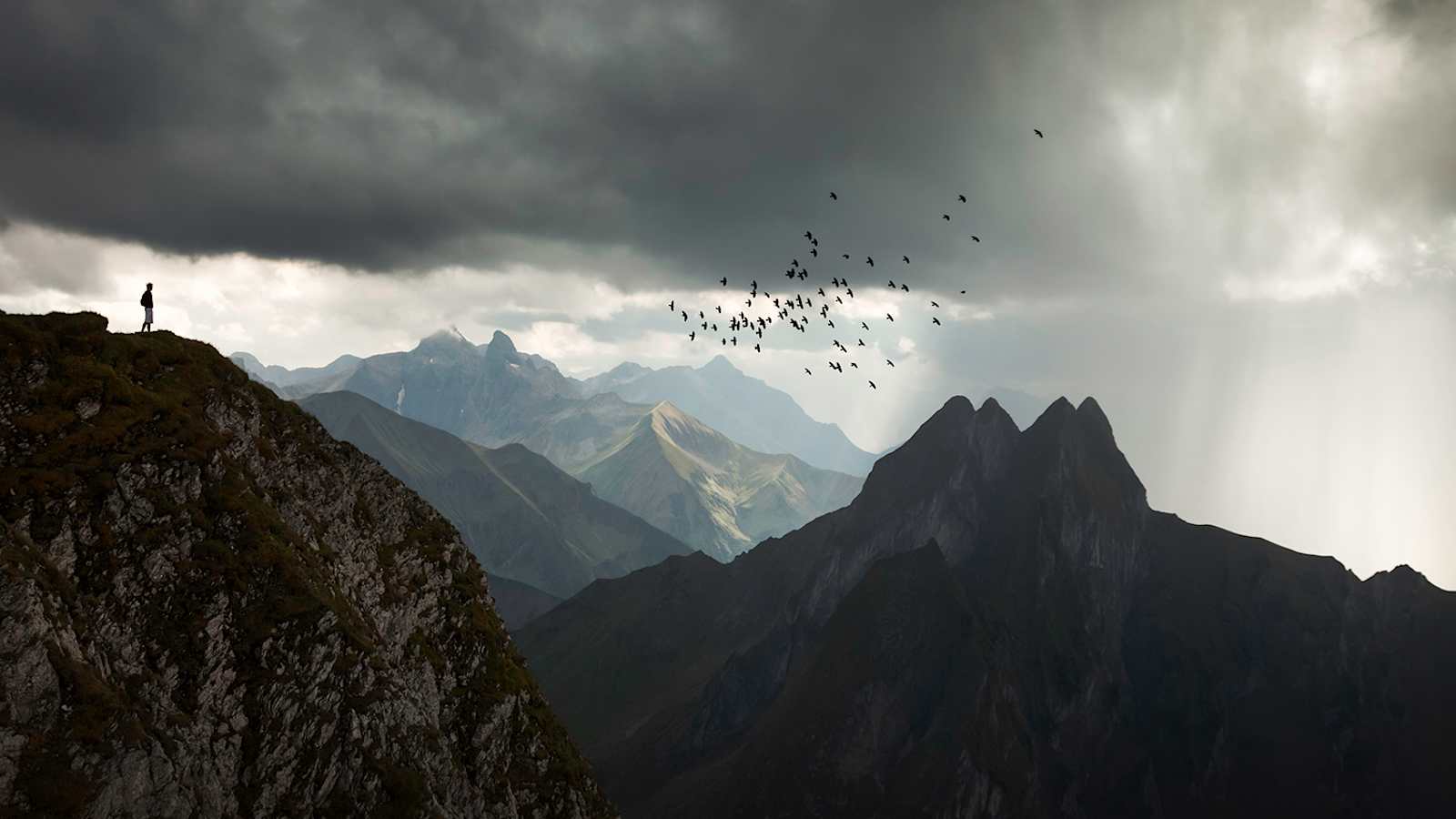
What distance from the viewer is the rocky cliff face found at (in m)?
57.6

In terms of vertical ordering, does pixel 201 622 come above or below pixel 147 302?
below

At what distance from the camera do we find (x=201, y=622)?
69000mm

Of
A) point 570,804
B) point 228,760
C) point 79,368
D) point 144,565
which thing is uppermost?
point 79,368

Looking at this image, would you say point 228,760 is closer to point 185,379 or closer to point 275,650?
point 275,650

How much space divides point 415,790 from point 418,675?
14.2 metres

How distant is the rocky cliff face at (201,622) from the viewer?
57594 millimetres

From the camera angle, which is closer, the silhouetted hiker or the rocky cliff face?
the rocky cliff face

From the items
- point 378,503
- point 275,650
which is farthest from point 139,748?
point 378,503

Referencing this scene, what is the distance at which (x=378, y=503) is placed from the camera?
3952 inches

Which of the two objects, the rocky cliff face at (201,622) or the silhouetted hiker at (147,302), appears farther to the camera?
the silhouetted hiker at (147,302)

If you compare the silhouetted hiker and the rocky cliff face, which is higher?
the silhouetted hiker

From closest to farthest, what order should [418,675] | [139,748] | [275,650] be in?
[139,748] < [275,650] < [418,675]

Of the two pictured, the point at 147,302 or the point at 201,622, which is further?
the point at 147,302

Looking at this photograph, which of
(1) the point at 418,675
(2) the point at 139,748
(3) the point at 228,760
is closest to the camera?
(2) the point at 139,748
